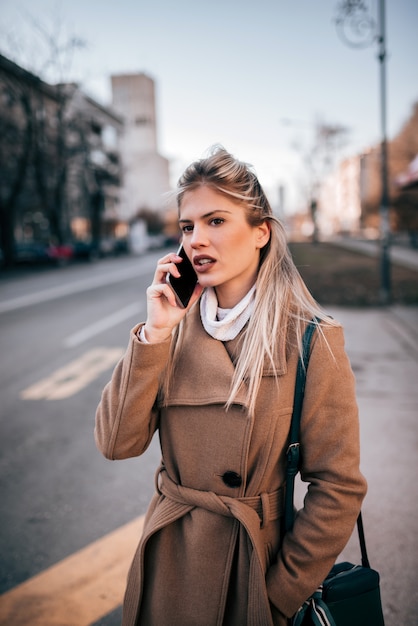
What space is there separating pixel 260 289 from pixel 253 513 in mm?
727

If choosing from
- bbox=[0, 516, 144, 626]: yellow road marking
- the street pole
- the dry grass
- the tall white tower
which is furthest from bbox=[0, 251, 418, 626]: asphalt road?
the tall white tower

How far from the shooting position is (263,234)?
1637 mm

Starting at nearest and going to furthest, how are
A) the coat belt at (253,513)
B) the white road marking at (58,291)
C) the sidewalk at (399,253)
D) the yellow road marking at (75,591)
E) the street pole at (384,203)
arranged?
1. the coat belt at (253,513)
2. the yellow road marking at (75,591)
3. the street pole at (384,203)
4. the white road marking at (58,291)
5. the sidewalk at (399,253)

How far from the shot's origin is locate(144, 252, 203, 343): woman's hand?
1.49 meters

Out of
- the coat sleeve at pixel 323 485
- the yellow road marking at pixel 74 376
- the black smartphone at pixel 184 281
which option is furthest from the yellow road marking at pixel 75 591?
the yellow road marking at pixel 74 376

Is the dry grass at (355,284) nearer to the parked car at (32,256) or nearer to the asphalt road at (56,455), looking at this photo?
the asphalt road at (56,455)

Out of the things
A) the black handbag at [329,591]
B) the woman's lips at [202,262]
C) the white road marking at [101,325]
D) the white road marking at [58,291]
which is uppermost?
the woman's lips at [202,262]

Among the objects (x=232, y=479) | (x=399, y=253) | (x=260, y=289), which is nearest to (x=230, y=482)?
(x=232, y=479)

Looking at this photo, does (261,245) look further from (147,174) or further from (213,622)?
(147,174)

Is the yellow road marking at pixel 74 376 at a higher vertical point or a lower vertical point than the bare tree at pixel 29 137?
lower

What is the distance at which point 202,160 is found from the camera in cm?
154

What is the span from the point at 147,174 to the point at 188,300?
85594 mm

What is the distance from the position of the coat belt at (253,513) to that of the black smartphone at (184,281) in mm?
626

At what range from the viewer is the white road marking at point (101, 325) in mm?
8600
